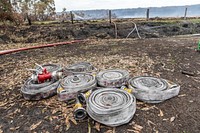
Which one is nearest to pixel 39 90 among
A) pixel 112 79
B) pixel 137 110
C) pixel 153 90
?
pixel 112 79

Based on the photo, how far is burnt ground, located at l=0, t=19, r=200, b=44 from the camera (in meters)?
7.62

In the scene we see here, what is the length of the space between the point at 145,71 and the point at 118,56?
1335mm

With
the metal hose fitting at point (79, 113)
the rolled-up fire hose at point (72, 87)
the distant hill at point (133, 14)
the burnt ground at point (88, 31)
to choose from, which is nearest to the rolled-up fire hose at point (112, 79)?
the rolled-up fire hose at point (72, 87)

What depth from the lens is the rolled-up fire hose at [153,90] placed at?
7.24ft

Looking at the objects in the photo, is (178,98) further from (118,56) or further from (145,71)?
(118,56)

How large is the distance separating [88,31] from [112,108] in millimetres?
6782

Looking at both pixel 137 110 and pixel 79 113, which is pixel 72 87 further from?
pixel 137 110

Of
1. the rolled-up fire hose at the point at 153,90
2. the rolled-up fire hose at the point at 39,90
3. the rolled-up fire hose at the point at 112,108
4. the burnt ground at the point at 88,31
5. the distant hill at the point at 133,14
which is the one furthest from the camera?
the distant hill at the point at 133,14

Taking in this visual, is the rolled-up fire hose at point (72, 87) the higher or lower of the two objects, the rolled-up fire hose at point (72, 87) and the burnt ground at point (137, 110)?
the higher

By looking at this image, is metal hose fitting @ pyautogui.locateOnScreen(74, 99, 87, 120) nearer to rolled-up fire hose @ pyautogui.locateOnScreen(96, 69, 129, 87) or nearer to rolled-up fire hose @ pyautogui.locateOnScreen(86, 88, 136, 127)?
rolled-up fire hose @ pyautogui.locateOnScreen(86, 88, 136, 127)

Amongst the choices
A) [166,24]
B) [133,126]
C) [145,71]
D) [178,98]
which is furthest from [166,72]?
[166,24]

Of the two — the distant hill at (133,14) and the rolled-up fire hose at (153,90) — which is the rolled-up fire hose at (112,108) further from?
the distant hill at (133,14)

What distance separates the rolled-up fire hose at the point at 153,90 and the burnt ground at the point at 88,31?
5757mm

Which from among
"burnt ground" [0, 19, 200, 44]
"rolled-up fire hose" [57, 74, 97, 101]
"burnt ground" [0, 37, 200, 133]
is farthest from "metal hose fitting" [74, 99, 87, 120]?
"burnt ground" [0, 19, 200, 44]
